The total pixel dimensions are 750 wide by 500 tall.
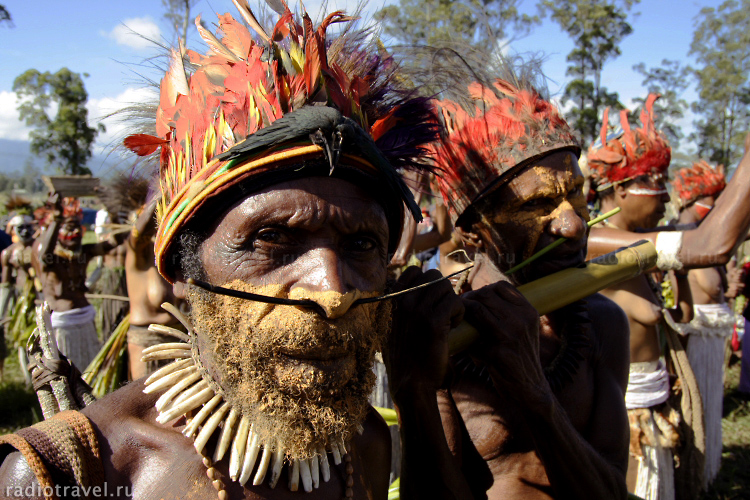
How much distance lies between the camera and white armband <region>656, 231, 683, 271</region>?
3.15 meters

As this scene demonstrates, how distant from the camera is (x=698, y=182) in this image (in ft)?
25.9

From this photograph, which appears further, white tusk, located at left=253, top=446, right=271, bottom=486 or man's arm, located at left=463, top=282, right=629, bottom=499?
man's arm, located at left=463, top=282, right=629, bottom=499

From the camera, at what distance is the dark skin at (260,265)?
1528 mm

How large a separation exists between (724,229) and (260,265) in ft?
8.95

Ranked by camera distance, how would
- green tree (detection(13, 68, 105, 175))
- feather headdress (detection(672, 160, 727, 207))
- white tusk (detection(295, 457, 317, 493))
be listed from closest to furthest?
white tusk (detection(295, 457, 317, 493)), feather headdress (detection(672, 160, 727, 207)), green tree (detection(13, 68, 105, 175))

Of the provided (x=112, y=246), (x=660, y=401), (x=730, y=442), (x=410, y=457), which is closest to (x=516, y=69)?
(x=410, y=457)

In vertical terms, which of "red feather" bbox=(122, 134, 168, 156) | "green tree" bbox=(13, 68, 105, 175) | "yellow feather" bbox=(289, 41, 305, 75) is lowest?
"red feather" bbox=(122, 134, 168, 156)

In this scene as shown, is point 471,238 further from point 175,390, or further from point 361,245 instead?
point 175,390

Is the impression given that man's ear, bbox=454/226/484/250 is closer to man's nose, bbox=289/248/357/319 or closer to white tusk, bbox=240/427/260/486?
man's nose, bbox=289/248/357/319

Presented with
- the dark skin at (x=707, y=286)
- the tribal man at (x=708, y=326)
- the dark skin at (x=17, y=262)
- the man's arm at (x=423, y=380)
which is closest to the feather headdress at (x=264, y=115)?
the man's arm at (x=423, y=380)

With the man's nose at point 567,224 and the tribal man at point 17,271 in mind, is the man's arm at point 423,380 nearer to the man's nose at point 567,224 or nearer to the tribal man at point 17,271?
the man's nose at point 567,224

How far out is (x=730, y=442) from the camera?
23.7 ft

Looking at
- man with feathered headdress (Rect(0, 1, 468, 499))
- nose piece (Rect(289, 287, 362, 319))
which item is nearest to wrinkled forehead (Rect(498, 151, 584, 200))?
man with feathered headdress (Rect(0, 1, 468, 499))

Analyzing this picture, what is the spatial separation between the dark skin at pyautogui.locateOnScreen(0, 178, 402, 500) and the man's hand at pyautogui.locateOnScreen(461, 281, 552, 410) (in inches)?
19.5
